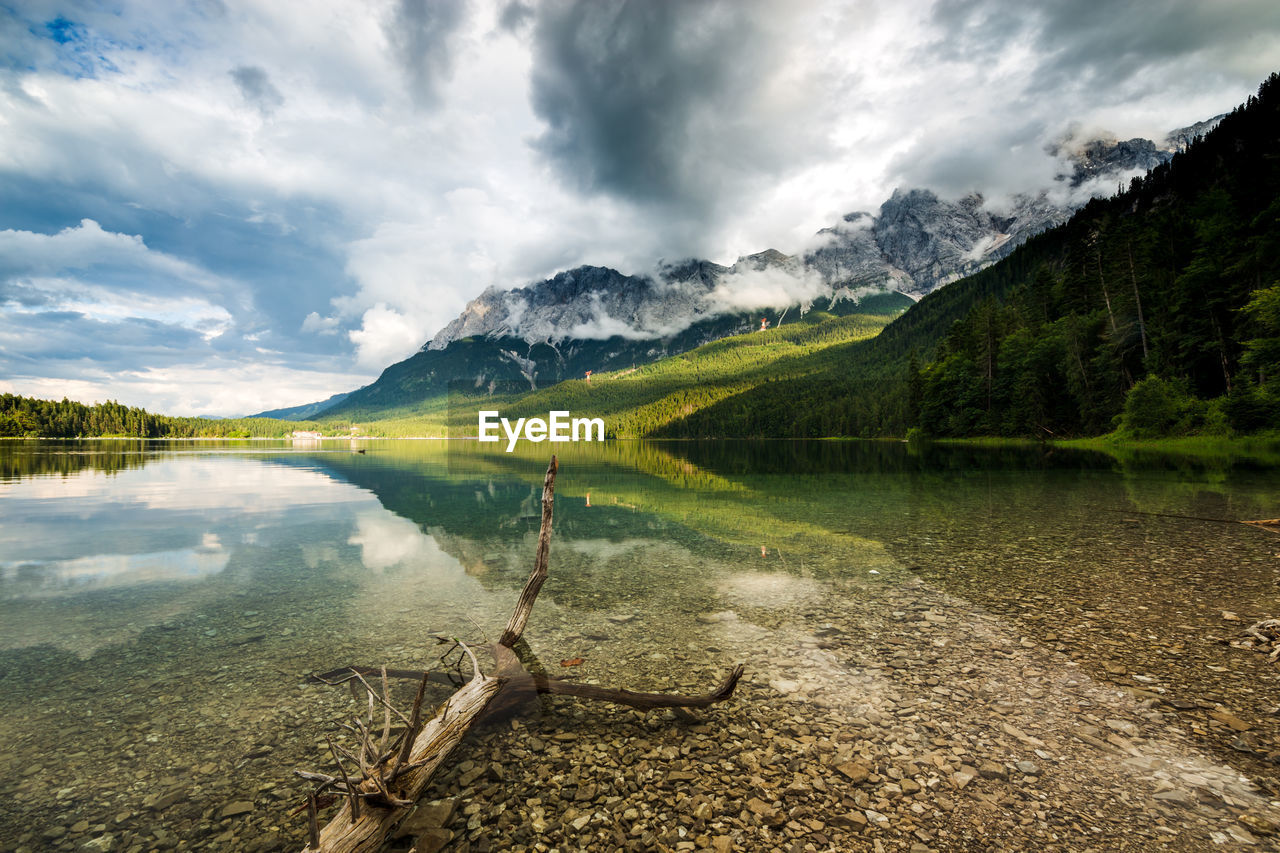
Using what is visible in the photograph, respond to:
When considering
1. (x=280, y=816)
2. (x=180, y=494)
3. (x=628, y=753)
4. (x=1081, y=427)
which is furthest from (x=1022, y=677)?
(x=1081, y=427)

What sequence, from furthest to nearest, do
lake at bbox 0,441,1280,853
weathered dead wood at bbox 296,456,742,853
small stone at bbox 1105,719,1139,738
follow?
small stone at bbox 1105,719,1139,738 < lake at bbox 0,441,1280,853 < weathered dead wood at bbox 296,456,742,853

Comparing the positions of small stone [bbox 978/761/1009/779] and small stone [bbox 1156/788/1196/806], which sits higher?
small stone [bbox 1156/788/1196/806]

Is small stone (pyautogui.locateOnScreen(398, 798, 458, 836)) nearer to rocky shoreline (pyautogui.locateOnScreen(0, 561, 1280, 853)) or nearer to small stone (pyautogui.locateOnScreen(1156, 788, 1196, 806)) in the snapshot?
rocky shoreline (pyautogui.locateOnScreen(0, 561, 1280, 853))

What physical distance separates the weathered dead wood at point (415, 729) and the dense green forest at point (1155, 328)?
64.3m

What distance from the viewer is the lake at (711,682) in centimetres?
541

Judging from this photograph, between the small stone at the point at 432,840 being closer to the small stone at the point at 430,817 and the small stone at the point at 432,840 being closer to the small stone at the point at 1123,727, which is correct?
the small stone at the point at 430,817

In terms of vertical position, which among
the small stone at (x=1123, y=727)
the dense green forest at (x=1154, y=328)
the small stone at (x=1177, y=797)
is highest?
the dense green forest at (x=1154, y=328)

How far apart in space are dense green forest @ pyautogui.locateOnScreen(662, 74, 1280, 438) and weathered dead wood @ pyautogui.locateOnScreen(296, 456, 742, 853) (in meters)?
64.3

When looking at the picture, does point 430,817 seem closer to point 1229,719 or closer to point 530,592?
point 530,592

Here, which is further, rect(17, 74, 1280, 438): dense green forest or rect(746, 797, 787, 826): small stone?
rect(17, 74, 1280, 438): dense green forest

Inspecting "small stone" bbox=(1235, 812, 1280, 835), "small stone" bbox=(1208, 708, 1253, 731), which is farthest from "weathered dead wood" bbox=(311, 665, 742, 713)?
"small stone" bbox=(1208, 708, 1253, 731)

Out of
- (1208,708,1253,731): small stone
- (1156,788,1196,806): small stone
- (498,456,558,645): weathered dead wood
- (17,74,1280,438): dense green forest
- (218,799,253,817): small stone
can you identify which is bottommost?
(218,799,253,817): small stone

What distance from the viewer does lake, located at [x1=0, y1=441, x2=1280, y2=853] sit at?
5.41 meters

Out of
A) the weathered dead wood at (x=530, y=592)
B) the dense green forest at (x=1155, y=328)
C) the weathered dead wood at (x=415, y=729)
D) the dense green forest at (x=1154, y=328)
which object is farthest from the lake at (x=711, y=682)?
the dense green forest at (x=1155, y=328)
